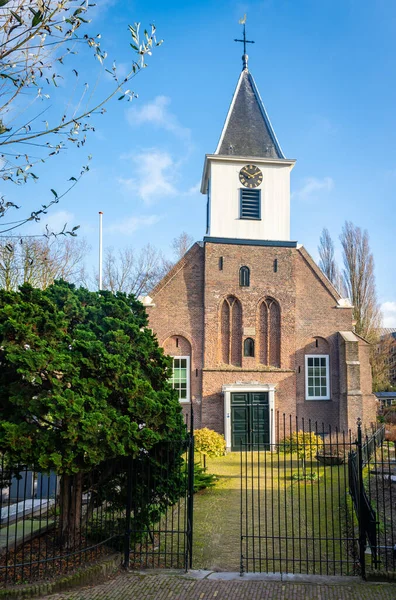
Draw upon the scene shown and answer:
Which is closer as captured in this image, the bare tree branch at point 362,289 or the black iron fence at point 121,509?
the black iron fence at point 121,509

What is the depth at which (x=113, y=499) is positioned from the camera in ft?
26.9

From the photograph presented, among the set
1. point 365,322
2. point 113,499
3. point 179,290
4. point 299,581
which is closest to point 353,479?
point 299,581

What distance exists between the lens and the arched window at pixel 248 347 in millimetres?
22531

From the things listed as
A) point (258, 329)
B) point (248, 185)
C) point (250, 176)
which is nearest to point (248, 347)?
point (258, 329)

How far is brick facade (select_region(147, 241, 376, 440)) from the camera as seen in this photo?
2214 cm

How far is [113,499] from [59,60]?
666 centimetres

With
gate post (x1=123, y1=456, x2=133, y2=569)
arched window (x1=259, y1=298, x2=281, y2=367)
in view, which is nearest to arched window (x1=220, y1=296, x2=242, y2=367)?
arched window (x1=259, y1=298, x2=281, y2=367)

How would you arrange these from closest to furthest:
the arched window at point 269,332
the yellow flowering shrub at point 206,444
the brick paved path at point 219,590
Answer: the brick paved path at point 219,590, the yellow flowering shrub at point 206,444, the arched window at point 269,332

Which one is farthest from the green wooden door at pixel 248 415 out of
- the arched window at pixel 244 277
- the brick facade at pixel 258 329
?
the arched window at pixel 244 277

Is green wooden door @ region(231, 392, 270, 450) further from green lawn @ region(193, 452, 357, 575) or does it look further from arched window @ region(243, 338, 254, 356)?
green lawn @ region(193, 452, 357, 575)

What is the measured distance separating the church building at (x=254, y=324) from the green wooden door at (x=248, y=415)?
0.05 meters

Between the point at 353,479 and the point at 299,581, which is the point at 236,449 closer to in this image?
the point at 353,479

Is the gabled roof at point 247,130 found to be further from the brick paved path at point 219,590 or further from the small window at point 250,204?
the brick paved path at point 219,590

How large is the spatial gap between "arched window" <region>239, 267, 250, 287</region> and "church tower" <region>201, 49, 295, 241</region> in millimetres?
1658
